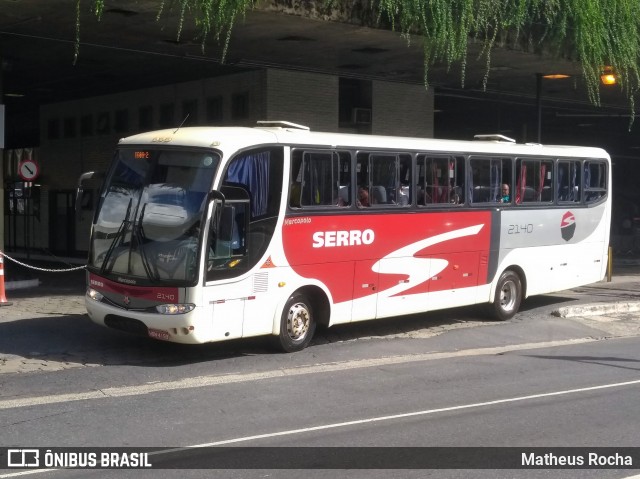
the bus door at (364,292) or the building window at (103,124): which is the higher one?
the building window at (103,124)

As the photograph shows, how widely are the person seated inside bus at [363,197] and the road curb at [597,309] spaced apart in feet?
19.4

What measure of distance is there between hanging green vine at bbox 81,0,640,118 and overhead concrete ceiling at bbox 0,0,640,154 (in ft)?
1.51

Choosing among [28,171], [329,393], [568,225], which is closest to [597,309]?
[568,225]

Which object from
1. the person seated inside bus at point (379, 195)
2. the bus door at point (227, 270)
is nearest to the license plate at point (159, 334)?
the bus door at point (227, 270)

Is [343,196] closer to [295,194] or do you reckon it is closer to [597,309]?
[295,194]

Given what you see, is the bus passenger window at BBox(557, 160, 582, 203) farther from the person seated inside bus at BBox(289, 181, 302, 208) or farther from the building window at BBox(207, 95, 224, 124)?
the building window at BBox(207, 95, 224, 124)

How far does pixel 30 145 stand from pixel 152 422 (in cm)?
2741

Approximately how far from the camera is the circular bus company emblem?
1866cm

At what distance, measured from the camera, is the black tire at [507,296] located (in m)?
17.6

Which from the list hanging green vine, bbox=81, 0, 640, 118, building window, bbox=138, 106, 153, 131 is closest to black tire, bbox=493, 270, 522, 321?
hanging green vine, bbox=81, 0, 640, 118

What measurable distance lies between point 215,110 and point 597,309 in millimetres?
11359

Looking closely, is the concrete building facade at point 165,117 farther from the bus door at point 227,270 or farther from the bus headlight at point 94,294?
the bus door at point 227,270

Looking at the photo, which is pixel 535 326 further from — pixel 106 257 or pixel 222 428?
pixel 222 428

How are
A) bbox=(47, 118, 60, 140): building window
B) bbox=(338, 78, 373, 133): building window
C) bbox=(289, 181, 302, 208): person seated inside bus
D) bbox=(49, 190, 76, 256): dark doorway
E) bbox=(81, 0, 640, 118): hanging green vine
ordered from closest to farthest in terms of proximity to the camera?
bbox=(289, 181, 302, 208): person seated inside bus < bbox=(81, 0, 640, 118): hanging green vine < bbox=(338, 78, 373, 133): building window < bbox=(49, 190, 76, 256): dark doorway < bbox=(47, 118, 60, 140): building window
